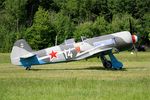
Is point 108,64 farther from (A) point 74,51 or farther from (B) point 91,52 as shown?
(A) point 74,51

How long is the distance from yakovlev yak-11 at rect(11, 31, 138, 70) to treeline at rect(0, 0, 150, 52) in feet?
146

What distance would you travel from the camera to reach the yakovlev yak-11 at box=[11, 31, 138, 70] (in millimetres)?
27078

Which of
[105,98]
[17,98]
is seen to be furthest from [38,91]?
[105,98]

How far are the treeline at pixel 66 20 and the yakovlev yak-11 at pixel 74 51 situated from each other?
4444 cm

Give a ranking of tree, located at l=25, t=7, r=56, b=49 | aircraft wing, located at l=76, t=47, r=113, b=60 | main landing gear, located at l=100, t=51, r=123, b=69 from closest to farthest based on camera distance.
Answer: main landing gear, located at l=100, t=51, r=123, b=69 < aircraft wing, located at l=76, t=47, r=113, b=60 < tree, located at l=25, t=7, r=56, b=49

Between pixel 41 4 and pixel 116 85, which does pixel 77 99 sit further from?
pixel 41 4

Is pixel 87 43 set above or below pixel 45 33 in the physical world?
above

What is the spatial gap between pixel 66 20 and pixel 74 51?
56.3m

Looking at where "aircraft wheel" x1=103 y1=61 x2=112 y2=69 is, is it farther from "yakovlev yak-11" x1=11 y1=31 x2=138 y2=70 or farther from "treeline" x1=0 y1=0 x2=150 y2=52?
"treeline" x1=0 y1=0 x2=150 y2=52

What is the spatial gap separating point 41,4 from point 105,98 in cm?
9684

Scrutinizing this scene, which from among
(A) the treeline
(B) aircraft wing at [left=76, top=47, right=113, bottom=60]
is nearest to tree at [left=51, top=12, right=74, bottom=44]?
(A) the treeline

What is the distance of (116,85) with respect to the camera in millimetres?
16500

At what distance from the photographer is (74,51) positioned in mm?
27250

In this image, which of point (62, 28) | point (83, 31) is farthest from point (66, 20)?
point (83, 31)
